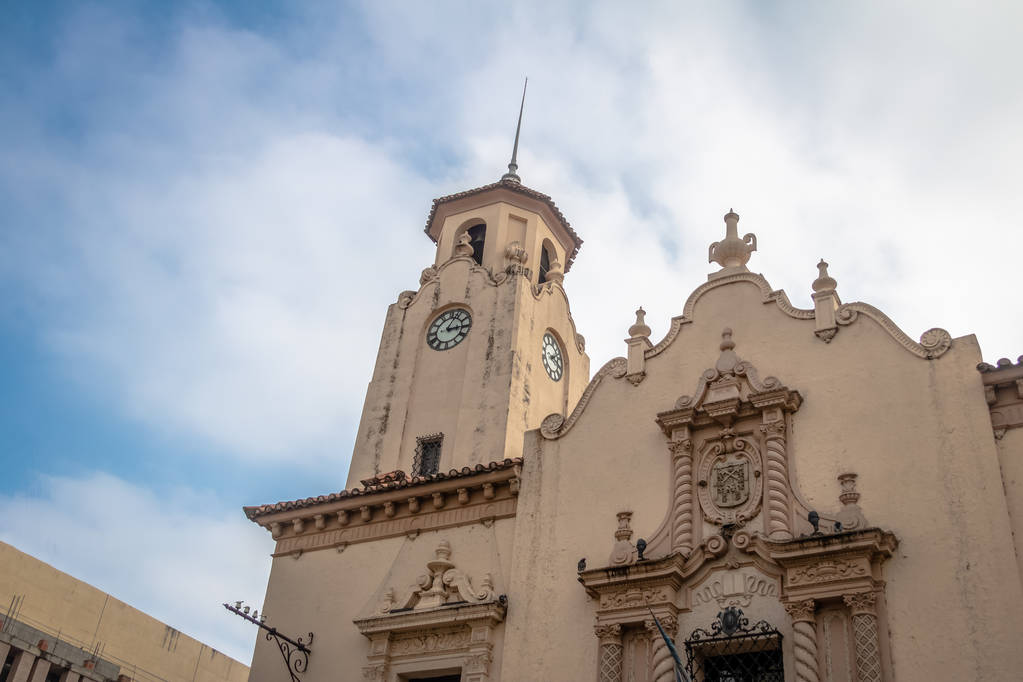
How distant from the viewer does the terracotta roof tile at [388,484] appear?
17.2m

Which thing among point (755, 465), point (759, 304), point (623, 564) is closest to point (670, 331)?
point (759, 304)

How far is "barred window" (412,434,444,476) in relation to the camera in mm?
22672

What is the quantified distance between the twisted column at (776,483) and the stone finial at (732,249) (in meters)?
3.56

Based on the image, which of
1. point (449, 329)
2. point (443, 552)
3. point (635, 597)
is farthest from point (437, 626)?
point (449, 329)

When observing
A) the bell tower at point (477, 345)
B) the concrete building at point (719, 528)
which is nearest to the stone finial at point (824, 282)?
the concrete building at point (719, 528)

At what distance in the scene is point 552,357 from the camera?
26.2 metres

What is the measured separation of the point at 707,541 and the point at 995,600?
12.1 ft

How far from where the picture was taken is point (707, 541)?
48.4ft

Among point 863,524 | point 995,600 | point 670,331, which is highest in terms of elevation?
point 670,331

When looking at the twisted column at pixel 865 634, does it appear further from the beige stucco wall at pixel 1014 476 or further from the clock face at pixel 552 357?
the clock face at pixel 552 357

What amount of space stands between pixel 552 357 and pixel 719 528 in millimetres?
11652

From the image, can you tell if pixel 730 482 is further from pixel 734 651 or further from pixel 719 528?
pixel 734 651

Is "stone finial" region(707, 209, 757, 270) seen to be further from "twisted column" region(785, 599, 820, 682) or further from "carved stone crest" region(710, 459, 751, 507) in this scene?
"twisted column" region(785, 599, 820, 682)

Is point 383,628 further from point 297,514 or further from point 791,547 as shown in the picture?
point 791,547
